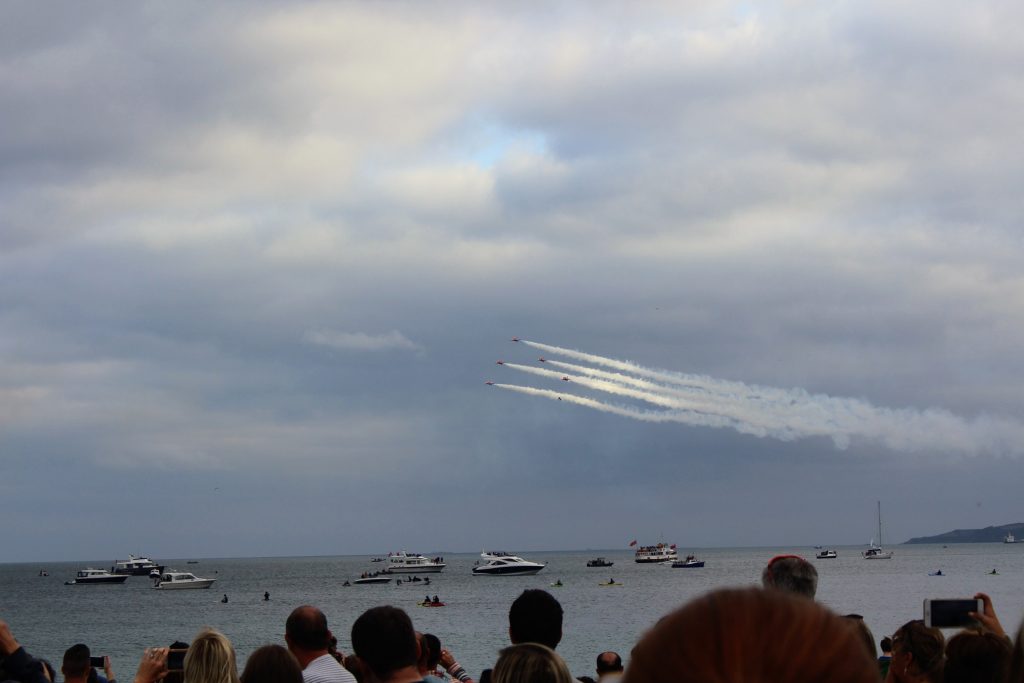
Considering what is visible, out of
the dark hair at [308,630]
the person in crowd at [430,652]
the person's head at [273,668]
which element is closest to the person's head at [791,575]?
the person's head at [273,668]

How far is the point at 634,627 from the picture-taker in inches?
2813

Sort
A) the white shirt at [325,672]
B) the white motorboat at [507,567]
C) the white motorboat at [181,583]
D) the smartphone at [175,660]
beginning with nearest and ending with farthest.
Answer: the smartphone at [175,660]
the white shirt at [325,672]
the white motorboat at [181,583]
the white motorboat at [507,567]

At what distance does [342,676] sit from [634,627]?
6486 cm

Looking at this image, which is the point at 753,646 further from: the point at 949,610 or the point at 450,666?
the point at 450,666

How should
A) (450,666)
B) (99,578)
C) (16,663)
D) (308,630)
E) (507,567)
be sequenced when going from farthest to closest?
(99,578) < (507,567) < (450,666) < (308,630) < (16,663)

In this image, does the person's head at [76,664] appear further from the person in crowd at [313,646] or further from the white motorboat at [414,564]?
the white motorboat at [414,564]

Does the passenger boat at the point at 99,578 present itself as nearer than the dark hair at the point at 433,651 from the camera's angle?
No

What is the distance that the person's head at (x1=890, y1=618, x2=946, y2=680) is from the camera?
776cm

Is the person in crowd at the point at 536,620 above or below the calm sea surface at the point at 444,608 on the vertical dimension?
above

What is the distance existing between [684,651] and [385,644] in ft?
17.0

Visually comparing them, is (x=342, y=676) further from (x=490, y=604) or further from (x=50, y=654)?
(x=490, y=604)

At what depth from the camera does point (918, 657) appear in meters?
7.81

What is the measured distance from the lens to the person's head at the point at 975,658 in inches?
242

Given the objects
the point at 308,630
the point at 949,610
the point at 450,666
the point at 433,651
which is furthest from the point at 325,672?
the point at 949,610
